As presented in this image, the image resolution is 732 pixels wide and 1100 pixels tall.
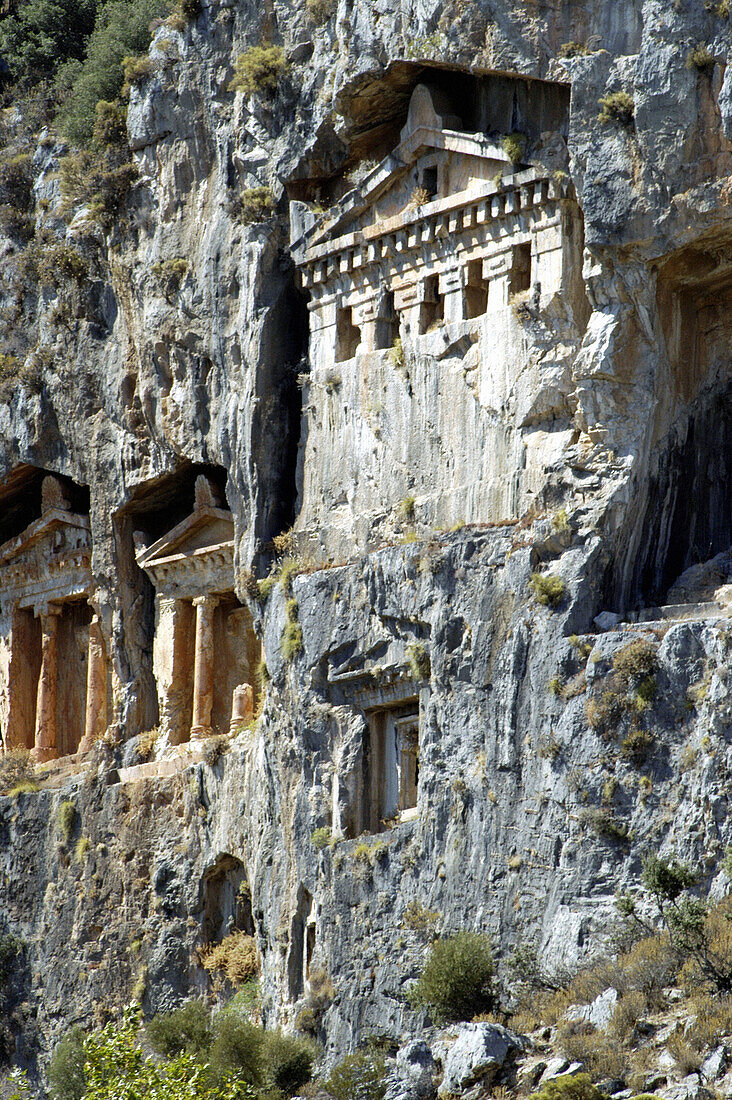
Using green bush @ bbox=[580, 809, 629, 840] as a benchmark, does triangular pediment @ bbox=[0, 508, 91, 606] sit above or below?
above

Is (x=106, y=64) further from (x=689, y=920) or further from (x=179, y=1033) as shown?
(x=689, y=920)

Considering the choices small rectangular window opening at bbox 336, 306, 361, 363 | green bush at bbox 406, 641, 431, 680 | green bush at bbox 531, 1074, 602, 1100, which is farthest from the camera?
small rectangular window opening at bbox 336, 306, 361, 363

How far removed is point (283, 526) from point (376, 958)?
9312mm

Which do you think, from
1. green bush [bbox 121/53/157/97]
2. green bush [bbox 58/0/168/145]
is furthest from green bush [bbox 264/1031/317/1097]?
green bush [bbox 58/0/168/145]

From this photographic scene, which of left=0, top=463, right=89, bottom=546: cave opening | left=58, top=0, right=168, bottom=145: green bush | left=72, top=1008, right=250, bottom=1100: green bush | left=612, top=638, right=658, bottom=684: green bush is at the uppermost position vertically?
left=58, top=0, right=168, bottom=145: green bush

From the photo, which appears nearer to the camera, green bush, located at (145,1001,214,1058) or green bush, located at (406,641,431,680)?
green bush, located at (406,641,431,680)

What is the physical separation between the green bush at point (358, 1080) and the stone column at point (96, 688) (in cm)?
1607

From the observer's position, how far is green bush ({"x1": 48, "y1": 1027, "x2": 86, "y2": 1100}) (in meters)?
33.0

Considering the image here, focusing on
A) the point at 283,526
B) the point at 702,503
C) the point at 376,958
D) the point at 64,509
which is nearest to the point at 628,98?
the point at 702,503

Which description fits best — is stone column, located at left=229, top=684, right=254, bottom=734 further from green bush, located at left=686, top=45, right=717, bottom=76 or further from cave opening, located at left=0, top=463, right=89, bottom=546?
green bush, located at left=686, top=45, right=717, bottom=76

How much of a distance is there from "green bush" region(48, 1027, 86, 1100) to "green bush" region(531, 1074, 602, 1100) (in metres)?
13.7

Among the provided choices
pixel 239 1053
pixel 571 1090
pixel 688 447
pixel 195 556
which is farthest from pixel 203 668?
pixel 571 1090

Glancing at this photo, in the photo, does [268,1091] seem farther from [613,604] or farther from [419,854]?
[613,604]

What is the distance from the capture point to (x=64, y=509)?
137 ft
